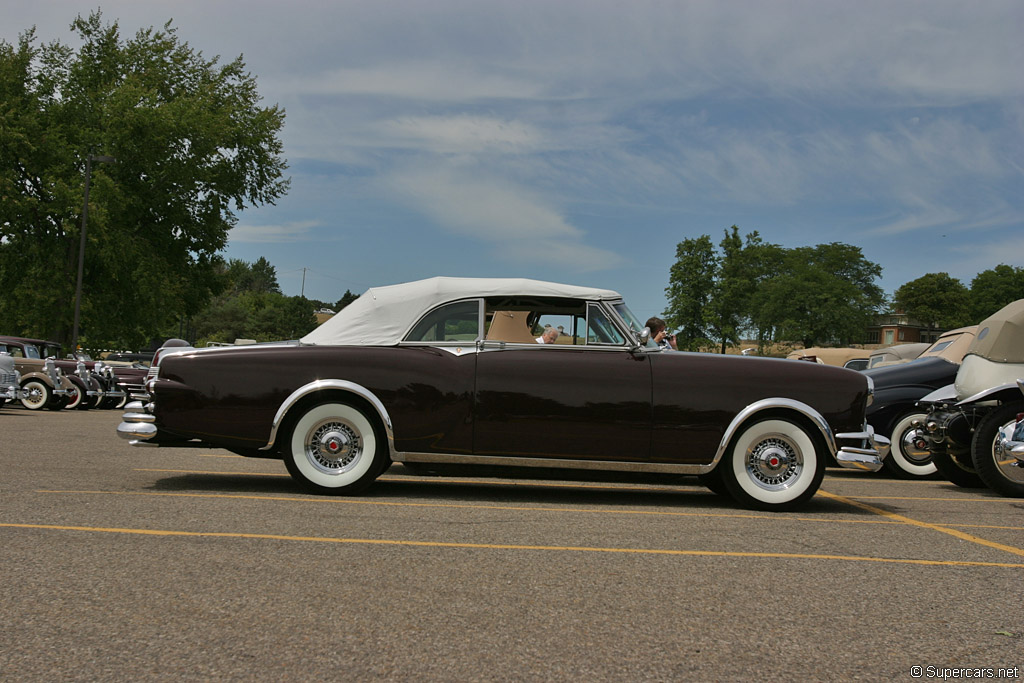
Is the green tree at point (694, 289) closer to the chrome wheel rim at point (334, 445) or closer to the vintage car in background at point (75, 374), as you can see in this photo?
the vintage car in background at point (75, 374)

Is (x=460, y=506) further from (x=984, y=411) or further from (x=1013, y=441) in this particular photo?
(x=984, y=411)

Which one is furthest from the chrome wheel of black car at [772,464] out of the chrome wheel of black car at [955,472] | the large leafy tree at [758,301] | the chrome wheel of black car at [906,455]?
the large leafy tree at [758,301]

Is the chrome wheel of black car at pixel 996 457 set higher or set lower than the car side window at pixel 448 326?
lower

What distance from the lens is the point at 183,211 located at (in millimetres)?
35125

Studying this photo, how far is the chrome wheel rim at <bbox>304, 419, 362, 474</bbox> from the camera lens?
7.01 meters

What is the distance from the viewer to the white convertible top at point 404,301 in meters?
7.25

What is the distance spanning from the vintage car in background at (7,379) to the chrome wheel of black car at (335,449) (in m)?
14.4

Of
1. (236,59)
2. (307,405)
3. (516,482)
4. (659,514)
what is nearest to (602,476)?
(659,514)

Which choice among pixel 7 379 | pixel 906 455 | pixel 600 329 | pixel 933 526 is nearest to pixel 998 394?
pixel 906 455

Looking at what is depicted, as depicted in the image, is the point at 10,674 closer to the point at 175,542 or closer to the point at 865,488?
the point at 175,542

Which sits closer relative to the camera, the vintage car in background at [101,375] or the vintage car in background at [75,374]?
the vintage car in background at [75,374]

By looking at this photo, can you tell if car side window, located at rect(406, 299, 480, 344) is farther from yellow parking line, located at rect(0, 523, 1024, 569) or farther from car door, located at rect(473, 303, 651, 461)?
yellow parking line, located at rect(0, 523, 1024, 569)

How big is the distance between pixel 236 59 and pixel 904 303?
85557mm

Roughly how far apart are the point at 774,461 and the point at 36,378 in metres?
18.6
